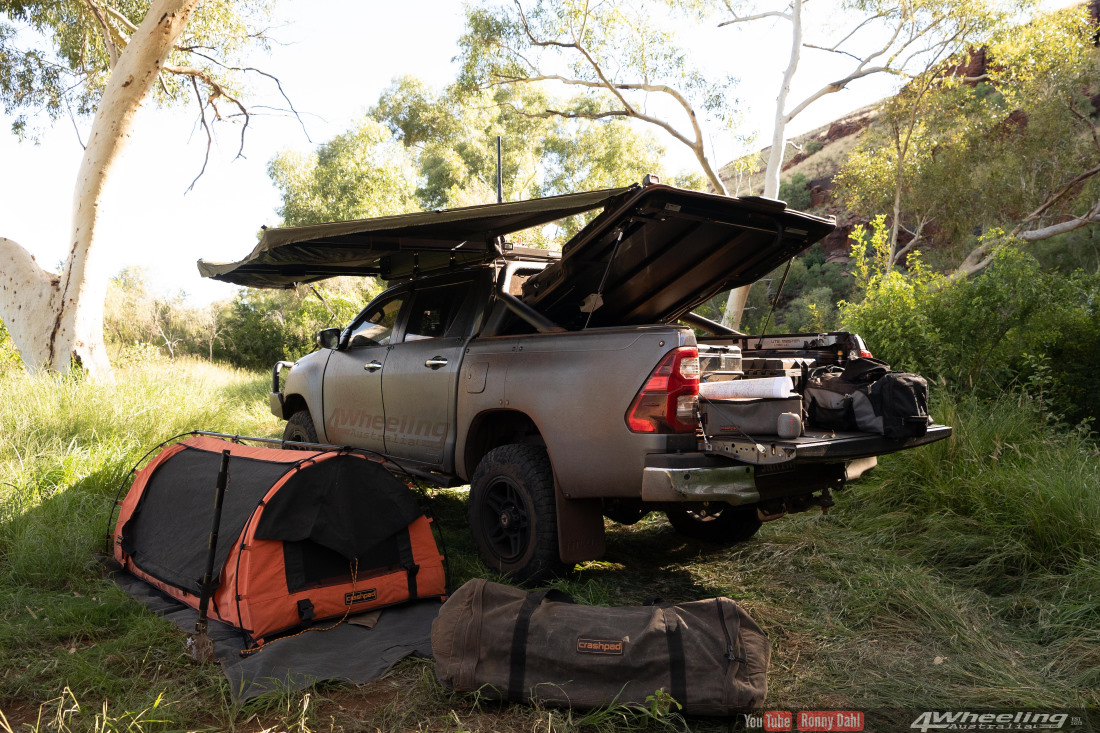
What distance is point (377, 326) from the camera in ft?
20.2

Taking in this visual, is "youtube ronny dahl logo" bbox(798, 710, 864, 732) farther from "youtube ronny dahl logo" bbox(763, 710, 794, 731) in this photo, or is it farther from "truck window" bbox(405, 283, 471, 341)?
"truck window" bbox(405, 283, 471, 341)

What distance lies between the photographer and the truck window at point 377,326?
600cm

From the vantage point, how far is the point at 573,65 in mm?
16625

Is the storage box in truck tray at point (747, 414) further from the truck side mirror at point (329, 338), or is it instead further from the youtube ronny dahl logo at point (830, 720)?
the truck side mirror at point (329, 338)

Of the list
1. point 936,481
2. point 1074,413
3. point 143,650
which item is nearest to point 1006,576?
point 936,481

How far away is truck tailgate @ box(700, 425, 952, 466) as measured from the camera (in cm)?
344

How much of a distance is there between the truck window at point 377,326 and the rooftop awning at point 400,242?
0.25m

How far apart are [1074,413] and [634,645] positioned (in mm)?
6585

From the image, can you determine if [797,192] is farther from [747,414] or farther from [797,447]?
[797,447]

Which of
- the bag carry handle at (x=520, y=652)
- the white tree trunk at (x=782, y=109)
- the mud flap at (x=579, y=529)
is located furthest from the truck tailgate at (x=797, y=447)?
the white tree trunk at (x=782, y=109)

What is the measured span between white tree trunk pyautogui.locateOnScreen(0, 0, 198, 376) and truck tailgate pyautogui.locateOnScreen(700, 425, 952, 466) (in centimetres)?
877

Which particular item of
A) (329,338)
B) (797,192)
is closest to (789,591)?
(329,338)

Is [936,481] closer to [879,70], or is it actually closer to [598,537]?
[598,537]

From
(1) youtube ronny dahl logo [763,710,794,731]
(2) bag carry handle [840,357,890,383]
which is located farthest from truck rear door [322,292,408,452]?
(1) youtube ronny dahl logo [763,710,794,731]
